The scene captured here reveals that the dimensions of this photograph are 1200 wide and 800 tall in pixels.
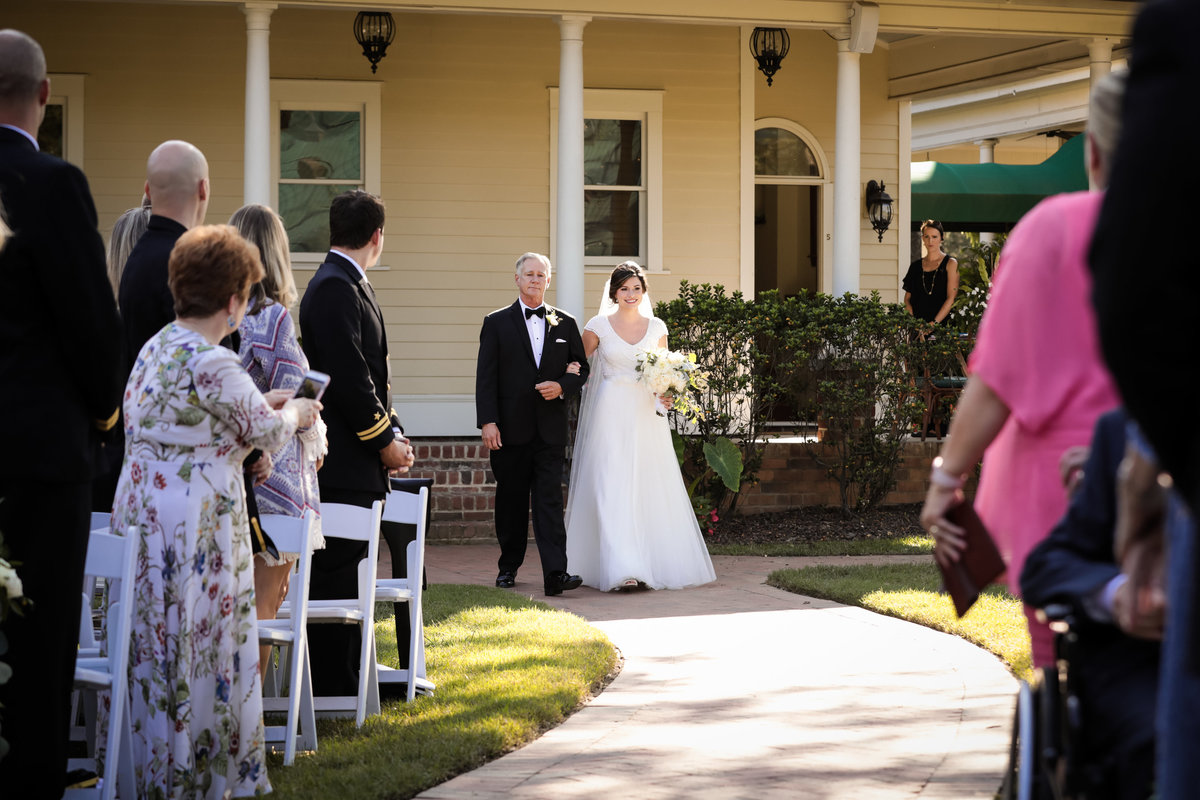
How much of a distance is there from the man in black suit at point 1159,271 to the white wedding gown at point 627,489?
7.77 meters

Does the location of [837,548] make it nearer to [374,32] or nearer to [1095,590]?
[374,32]

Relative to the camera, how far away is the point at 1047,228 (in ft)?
9.55

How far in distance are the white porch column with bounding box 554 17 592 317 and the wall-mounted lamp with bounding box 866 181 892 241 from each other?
4.08 m

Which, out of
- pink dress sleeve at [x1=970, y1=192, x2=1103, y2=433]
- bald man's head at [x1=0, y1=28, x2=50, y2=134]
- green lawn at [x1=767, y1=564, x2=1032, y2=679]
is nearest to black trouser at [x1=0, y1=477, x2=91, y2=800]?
bald man's head at [x1=0, y1=28, x2=50, y2=134]

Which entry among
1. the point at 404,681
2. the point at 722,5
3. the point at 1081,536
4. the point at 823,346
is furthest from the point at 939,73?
the point at 1081,536

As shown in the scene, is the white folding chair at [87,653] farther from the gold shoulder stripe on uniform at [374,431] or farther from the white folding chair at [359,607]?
the gold shoulder stripe on uniform at [374,431]

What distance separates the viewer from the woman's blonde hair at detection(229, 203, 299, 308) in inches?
203

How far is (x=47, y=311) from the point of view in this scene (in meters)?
4.01

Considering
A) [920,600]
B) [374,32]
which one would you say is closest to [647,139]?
[374,32]

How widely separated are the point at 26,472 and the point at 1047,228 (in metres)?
2.79

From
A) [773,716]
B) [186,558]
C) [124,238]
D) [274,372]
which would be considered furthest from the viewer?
[773,716]

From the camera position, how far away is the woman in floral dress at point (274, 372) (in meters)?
5.09

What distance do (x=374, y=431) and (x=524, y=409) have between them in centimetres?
365

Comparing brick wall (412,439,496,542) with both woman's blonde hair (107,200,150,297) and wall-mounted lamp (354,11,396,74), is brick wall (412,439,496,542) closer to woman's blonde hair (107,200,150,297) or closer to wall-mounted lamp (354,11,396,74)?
wall-mounted lamp (354,11,396,74)
